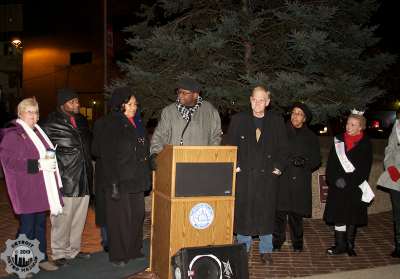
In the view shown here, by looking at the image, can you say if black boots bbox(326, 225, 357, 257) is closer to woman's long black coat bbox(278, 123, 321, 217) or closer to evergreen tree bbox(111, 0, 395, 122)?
woman's long black coat bbox(278, 123, 321, 217)

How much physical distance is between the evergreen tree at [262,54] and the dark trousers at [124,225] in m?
3.90

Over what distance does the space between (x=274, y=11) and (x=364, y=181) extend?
436cm

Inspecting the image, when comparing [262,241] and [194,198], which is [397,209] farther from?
[194,198]

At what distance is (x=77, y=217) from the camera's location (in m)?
6.05

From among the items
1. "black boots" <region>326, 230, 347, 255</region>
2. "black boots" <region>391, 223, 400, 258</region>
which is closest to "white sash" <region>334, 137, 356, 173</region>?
"black boots" <region>326, 230, 347, 255</region>

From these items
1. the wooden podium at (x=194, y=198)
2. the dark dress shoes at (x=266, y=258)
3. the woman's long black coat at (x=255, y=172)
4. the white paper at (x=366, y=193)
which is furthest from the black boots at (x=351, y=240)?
the wooden podium at (x=194, y=198)

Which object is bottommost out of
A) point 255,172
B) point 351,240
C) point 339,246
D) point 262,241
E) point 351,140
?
point 339,246

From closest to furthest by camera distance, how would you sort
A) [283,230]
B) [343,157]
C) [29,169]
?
[29,169], [343,157], [283,230]

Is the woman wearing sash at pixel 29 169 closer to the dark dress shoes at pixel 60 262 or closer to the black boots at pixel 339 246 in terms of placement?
the dark dress shoes at pixel 60 262

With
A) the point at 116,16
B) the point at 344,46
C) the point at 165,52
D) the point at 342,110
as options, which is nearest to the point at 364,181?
the point at 342,110

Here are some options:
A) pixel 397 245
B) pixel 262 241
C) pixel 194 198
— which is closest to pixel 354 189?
pixel 397 245

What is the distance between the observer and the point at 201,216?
16.4ft

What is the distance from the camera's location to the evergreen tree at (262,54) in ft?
29.2

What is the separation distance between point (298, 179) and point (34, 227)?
3.62 metres
